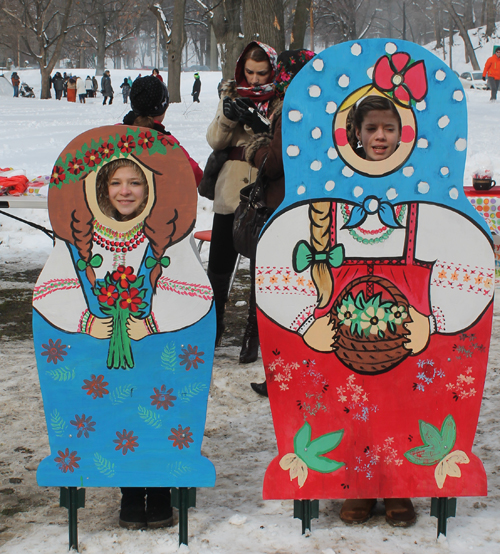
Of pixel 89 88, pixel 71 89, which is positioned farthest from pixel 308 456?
pixel 89 88

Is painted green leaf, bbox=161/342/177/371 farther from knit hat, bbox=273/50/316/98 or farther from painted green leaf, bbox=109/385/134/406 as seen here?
knit hat, bbox=273/50/316/98

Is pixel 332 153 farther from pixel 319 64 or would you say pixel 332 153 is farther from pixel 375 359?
pixel 375 359

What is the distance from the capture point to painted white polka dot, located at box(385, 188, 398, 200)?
2139 millimetres

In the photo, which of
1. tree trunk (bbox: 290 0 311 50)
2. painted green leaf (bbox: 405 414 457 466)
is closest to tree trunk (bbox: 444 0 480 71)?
tree trunk (bbox: 290 0 311 50)

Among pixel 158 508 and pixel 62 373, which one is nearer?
pixel 62 373

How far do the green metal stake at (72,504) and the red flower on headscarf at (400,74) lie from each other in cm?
170

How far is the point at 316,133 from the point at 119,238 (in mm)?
737

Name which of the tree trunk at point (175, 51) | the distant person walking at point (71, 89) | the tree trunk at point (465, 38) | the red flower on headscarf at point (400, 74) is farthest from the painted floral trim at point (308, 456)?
the tree trunk at point (465, 38)

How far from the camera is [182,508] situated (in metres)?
2.21

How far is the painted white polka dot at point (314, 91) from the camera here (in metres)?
2.10

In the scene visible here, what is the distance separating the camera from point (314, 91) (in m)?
2.10

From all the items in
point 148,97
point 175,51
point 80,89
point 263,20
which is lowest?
point 148,97

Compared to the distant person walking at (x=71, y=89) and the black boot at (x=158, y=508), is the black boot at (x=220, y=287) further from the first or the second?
the distant person walking at (x=71, y=89)

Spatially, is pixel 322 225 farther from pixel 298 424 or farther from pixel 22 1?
pixel 22 1
